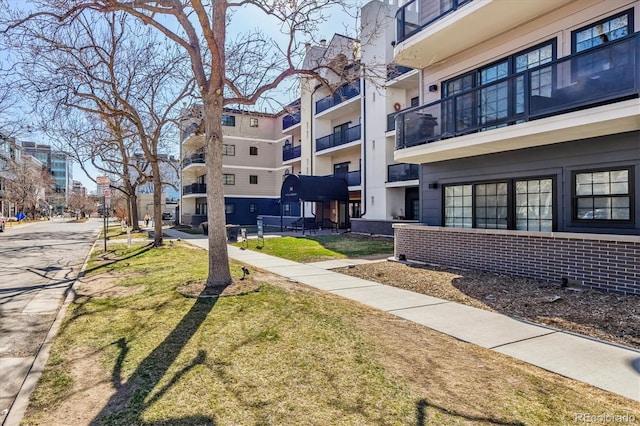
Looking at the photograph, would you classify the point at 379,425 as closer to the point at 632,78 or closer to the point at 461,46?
the point at 632,78

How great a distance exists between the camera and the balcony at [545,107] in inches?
290

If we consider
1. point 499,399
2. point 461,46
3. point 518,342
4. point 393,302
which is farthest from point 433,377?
point 461,46

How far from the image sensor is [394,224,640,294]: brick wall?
758 centimetres

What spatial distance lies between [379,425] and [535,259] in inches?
299

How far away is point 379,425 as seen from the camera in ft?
10.3

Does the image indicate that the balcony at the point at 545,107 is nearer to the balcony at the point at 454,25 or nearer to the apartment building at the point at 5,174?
the balcony at the point at 454,25

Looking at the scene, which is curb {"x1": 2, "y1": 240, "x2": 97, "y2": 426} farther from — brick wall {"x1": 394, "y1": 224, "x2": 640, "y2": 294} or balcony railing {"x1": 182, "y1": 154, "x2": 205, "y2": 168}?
balcony railing {"x1": 182, "y1": 154, "x2": 205, "y2": 168}

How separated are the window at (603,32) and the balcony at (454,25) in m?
0.85

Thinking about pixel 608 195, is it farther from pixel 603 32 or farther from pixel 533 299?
pixel 603 32

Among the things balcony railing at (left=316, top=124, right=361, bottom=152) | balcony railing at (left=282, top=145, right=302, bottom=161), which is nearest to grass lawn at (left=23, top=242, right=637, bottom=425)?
balcony railing at (left=316, top=124, right=361, bottom=152)

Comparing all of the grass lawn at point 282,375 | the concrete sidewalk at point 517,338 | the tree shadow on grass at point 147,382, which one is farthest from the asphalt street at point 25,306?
the concrete sidewalk at point 517,338

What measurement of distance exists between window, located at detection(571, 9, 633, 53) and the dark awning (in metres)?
16.9

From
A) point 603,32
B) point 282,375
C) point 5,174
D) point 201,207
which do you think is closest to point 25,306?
point 282,375

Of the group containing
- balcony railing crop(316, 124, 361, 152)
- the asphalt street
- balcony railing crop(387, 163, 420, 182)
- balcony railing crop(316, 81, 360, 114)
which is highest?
balcony railing crop(316, 81, 360, 114)
